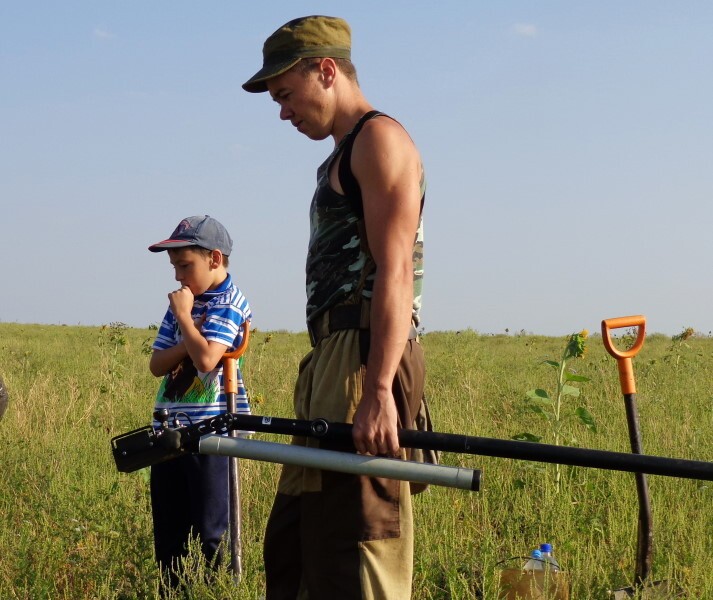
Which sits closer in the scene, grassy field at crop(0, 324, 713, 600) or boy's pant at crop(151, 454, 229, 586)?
boy's pant at crop(151, 454, 229, 586)

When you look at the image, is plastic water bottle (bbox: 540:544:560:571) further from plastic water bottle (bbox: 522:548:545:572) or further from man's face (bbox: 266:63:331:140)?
man's face (bbox: 266:63:331:140)

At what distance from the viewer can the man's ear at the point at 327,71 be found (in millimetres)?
2516

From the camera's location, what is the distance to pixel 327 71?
2525 mm

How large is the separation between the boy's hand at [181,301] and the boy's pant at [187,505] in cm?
60

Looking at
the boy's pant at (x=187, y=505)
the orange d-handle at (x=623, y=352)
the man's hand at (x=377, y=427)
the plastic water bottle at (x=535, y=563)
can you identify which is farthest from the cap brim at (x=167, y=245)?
the plastic water bottle at (x=535, y=563)

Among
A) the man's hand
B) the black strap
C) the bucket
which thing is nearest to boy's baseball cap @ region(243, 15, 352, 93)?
the black strap

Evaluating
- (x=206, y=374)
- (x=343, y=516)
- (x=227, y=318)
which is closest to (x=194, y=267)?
(x=227, y=318)

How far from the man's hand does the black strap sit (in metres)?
0.54

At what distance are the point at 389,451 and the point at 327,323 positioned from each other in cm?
44

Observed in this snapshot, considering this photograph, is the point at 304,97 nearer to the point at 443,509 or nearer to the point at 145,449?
the point at 145,449

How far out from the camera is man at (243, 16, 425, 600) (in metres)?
2.30

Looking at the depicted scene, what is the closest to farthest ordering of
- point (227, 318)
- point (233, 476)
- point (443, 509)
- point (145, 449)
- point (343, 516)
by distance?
point (343, 516) → point (145, 449) → point (233, 476) → point (227, 318) → point (443, 509)

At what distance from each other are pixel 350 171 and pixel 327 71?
34 centimetres

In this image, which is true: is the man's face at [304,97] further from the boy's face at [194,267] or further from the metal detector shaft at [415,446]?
the boy's face at [194,267]
